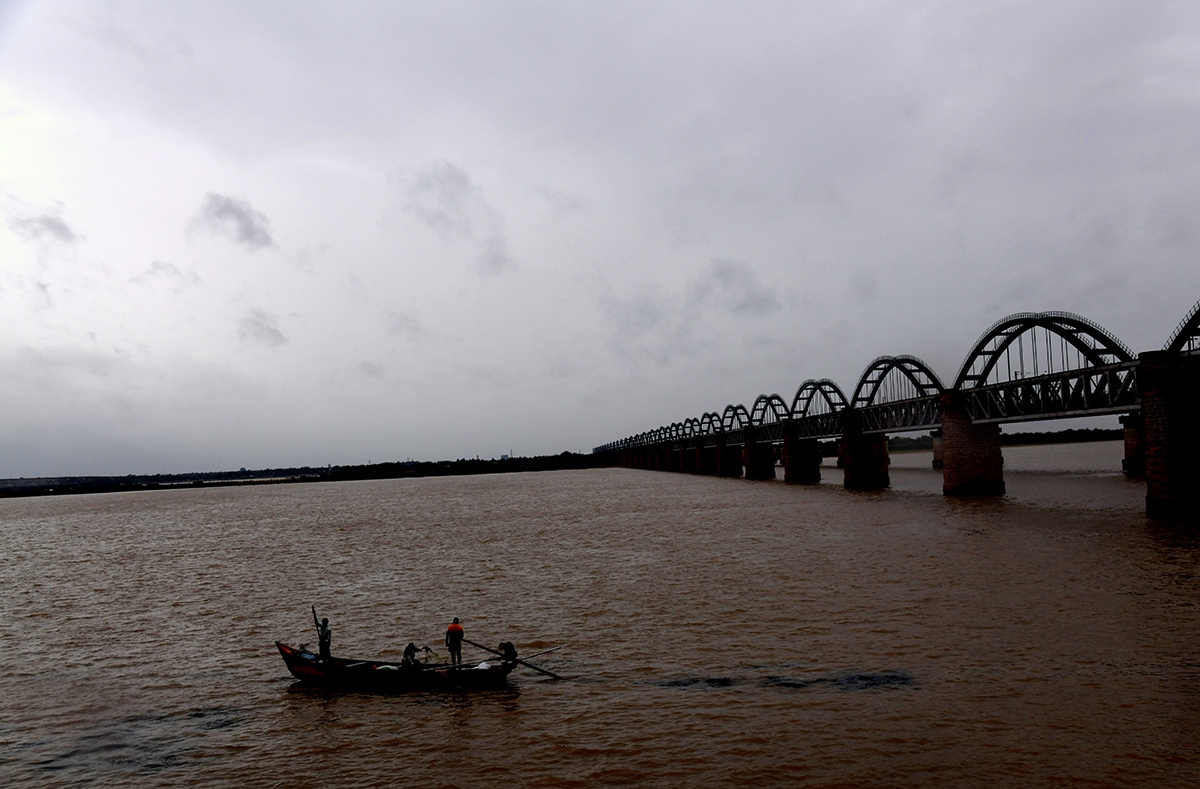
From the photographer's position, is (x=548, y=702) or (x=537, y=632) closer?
(x=548, y=702)

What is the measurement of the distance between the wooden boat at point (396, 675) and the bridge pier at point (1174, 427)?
124 feet

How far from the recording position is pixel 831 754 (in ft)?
42.0

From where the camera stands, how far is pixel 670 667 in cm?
1811

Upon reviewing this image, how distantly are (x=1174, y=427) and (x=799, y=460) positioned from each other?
6912cm

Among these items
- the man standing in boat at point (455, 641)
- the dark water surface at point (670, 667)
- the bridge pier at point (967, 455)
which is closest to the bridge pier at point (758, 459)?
the bridge pier at point (967, 455)

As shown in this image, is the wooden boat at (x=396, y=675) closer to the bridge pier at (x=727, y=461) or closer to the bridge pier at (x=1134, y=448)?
the bridge pier at (x=1134, y=448)

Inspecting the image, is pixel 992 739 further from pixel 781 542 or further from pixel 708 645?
pixel 781 542

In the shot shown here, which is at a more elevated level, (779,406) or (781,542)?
(779,406)

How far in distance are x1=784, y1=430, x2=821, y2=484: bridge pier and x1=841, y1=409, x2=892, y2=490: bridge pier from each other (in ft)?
51.1

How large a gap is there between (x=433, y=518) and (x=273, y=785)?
62.5 metres

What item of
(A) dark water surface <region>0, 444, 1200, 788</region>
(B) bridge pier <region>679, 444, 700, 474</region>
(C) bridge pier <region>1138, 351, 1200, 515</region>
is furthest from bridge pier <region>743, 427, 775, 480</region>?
(C) bridge pier <region>1138, 351, 1200, 515</region>

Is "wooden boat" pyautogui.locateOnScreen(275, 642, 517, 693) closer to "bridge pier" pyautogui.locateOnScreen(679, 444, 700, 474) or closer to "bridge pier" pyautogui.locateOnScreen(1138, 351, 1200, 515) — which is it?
"bridge pier" pyautogui.locateOnScreen(1138, 351, 1200, 515)

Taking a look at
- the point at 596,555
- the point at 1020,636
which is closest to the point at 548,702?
the point at 1020,636

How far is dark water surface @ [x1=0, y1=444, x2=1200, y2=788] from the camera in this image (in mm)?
12977
